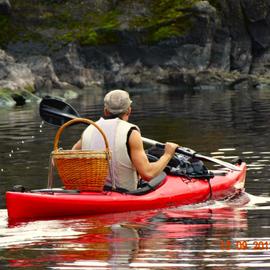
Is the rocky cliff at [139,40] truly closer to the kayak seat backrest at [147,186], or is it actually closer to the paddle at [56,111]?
the paddle at [56,111]

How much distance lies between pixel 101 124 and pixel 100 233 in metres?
1.93

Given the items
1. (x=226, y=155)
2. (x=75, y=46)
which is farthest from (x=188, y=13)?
(x=226, y=155)

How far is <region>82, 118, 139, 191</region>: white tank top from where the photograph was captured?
1255 cm

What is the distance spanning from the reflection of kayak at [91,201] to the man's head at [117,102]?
1150 mm

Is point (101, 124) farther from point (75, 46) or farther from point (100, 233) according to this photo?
point (75, 46)

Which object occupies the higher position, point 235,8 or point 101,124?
point 235,8

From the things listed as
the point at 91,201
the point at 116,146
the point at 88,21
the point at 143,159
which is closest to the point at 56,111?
the point at 116,146

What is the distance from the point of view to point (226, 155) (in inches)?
825

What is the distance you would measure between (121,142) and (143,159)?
0.39m

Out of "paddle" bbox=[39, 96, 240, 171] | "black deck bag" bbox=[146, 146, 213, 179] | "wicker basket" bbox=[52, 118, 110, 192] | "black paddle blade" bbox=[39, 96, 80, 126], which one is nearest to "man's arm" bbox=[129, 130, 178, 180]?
"wicker basket" bbox=[52, 118, 110, 192]

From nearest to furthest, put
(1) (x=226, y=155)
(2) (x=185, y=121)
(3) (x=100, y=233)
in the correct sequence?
(3) (x=100, y=233) < (1) (x=226, y=155) < (2) (x=185, y=121)

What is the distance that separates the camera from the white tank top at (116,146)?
12.5 metres

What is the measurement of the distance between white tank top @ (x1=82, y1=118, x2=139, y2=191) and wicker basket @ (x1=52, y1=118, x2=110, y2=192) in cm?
30

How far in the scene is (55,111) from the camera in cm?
1467
